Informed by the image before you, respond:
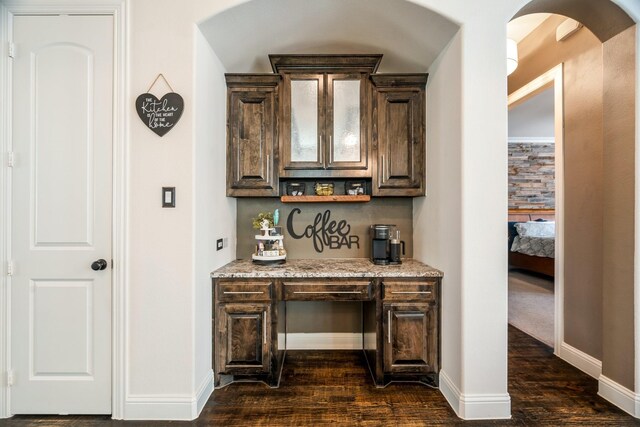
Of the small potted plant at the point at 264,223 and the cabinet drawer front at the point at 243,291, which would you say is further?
the small potted plant at the point at 264,223

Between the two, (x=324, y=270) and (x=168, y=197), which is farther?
(x=324, y=270)

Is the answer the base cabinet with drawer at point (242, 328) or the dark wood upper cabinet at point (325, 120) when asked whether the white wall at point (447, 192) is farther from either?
the base cabinet with drawer at point (242, 328)

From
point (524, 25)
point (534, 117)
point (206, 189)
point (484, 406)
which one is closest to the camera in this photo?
point (484, 406)

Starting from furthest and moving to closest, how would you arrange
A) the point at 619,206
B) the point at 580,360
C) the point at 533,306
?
the point at 533,306, the point at 580,360, the point at 619,206

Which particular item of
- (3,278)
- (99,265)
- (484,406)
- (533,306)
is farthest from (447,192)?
(533,306)

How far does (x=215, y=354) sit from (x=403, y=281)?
1485 millimetres

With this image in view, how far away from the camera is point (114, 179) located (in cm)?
197

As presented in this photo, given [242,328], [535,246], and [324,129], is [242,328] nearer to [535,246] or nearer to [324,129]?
[324,129]

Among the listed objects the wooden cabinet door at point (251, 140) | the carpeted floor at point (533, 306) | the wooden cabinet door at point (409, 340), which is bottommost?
the carpeted floor at point (533, 306)

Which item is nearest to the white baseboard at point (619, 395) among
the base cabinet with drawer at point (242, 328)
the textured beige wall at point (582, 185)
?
the textured beige wall at point (582, 185)

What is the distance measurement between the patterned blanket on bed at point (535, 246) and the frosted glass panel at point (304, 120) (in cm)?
549

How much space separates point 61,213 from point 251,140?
1.40 m

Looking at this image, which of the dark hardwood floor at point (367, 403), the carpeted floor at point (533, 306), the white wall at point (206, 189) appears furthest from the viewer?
the carpeted floor at point (533, 306)

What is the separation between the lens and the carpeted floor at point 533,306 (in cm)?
344
